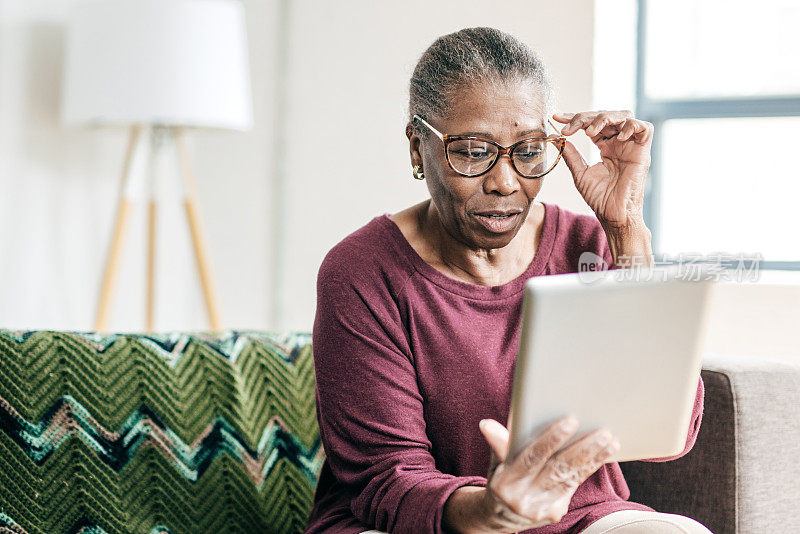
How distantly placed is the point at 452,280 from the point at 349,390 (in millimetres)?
228

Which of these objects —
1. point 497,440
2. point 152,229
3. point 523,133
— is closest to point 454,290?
point 523,133

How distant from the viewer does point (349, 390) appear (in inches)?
49.3

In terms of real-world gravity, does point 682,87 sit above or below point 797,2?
below

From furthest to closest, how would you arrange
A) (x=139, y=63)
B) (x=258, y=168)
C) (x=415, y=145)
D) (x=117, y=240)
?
(x=258, y=168) → (x=117, y=240) → (x=139, y=63) → (x=415, y=145)

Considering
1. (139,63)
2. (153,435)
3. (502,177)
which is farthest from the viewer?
(139,63)

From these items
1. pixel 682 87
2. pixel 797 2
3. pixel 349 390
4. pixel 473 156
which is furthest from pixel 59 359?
pixel 797 2

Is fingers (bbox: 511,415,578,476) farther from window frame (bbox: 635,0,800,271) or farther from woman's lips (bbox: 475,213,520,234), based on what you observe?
window frame (bbox: 635,0,800,271)

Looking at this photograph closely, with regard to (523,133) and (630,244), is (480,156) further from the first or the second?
(630,244)

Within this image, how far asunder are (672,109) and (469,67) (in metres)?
1.73

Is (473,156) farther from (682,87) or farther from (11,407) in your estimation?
(682,87)

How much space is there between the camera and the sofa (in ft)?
4.56

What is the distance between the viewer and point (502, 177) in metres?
1.23

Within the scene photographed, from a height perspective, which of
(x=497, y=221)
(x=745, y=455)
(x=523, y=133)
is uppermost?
(x=523, y=133)

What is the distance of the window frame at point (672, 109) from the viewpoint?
8.87 feet
